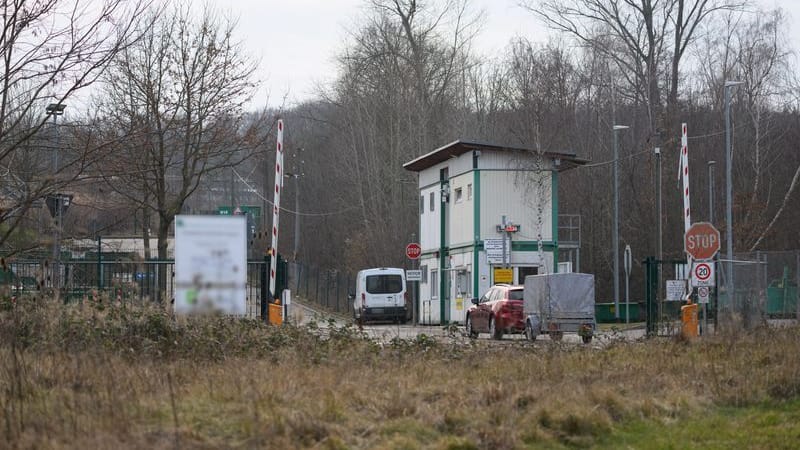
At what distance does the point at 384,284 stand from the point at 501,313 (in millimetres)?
21643

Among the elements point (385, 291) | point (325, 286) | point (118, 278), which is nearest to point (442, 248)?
point (385, 291)

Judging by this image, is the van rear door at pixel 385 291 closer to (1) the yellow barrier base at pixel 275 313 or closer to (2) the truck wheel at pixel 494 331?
(2) the truck wheel at pixel 494 331

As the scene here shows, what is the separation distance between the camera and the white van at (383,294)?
50125 mm

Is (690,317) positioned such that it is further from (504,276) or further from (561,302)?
(504,276)

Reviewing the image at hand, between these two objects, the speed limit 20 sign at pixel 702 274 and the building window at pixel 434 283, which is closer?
the speed limit 20 sign at pixel 702 274

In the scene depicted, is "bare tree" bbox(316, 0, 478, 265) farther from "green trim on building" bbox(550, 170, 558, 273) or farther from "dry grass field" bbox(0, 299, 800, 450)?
"dry grass field" bbox(0, 299, 800, 450)

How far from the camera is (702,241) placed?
80.3 ft

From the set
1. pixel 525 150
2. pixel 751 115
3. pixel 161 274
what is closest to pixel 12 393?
pixel 161 274

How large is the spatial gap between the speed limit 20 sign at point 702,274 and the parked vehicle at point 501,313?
5355mm

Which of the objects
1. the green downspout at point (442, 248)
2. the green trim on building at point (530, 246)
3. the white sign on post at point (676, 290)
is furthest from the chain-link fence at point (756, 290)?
the green downspout at point (442, 248)

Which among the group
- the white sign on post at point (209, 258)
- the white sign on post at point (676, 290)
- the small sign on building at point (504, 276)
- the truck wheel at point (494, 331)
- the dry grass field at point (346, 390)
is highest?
the white sign on post at point (209, 258)

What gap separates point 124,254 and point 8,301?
16425mm

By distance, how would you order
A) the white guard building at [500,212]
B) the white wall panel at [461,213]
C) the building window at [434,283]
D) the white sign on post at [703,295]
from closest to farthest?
the white sign on post at [703,295] < the white guard building at [500,212] < the white wall panel at [461,213] < the building window at [434,283]

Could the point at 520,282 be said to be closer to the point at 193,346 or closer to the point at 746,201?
the point at 746,201
